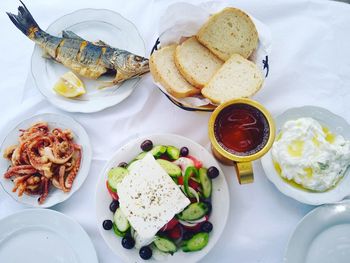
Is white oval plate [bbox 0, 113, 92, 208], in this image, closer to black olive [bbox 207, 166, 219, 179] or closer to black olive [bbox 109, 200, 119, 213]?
black olive [bbox 109, 200, 119, 213]

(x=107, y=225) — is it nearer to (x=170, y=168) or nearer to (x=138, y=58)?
(x=170, y=168)

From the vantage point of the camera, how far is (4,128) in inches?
53.7

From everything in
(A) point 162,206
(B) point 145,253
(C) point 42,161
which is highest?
(C) point 42,161

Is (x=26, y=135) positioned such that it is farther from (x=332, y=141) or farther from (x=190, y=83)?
(x=332, y=141)

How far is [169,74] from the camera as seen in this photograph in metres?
1.25

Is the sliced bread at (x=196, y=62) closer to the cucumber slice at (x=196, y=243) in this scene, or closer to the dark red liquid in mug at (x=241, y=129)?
the dark red liquid in mug at (x=241, y=129)

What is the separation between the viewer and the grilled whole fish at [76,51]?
1358 millimetres

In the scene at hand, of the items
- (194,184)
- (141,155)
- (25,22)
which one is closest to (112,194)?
(141,155)

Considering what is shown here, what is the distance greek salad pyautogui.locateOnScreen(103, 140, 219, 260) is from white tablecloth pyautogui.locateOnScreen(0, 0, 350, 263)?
0.42ft

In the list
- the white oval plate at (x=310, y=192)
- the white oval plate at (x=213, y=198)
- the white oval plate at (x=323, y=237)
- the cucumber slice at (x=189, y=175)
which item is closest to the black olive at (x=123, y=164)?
the white oval plate at (x=213, y=198)

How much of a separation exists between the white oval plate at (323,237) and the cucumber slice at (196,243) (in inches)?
9.7

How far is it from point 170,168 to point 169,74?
0.31 m

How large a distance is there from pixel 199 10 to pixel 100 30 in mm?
409

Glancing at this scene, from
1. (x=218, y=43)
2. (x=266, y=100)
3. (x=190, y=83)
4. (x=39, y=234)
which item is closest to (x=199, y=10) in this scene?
(x=218, y=43)
